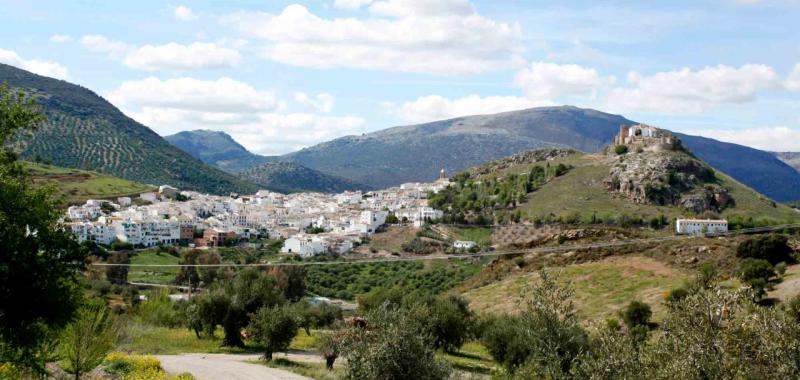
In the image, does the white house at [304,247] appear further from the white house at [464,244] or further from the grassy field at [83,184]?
the grassy field at [83,184]

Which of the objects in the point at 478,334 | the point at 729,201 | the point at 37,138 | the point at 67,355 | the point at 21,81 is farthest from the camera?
the point at 21,81

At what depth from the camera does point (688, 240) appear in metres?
47.2

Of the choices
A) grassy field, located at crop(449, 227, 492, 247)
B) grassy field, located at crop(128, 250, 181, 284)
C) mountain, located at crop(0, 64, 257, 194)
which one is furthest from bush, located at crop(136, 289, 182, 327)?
mountain, located at crop(0, 64, 257, 194)

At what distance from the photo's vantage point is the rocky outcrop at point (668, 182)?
90.8m

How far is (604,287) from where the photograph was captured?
1628 inches

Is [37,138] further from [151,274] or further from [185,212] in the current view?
[151,274]

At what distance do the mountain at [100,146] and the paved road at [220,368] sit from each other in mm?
128360

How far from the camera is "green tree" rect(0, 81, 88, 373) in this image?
12492 mm

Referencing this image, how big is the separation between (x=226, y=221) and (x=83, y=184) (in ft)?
81.9

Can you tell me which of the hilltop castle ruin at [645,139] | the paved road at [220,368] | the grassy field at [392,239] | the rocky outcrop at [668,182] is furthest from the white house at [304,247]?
the paved road at [220,368]

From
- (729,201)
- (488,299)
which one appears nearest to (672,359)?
(488,299)

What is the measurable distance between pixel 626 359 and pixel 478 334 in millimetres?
22274

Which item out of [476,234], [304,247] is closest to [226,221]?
[304,247]

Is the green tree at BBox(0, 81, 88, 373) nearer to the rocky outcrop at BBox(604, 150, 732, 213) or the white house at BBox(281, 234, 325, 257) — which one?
the white house at BBox(281, 234, 325, 257)
